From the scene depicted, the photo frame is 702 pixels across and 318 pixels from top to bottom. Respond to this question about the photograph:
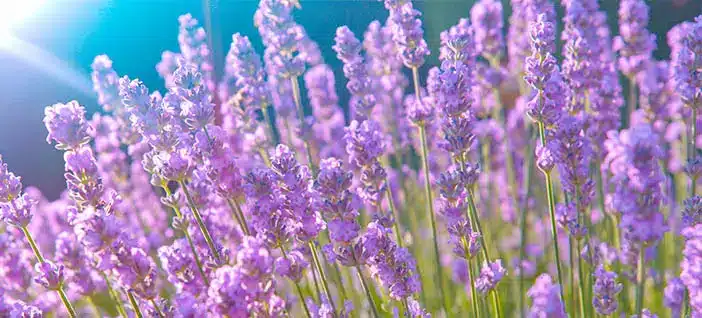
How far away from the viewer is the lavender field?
161 centimetres

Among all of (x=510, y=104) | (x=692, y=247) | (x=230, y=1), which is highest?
(x=230, y=1)

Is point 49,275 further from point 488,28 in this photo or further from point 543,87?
point 488,28

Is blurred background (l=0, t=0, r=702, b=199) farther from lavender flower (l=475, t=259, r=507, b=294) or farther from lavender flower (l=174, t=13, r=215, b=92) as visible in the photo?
lavender flower (l=475, t=259, r=507, b=294)

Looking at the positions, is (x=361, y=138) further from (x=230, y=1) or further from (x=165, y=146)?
(x=230, y=1)

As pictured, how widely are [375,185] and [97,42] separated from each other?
4.84 metres

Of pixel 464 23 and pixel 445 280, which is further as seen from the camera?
pixel 445 280

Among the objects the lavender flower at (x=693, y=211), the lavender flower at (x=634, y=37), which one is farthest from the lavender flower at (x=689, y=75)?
the lavender flower at (x=634, y=37)

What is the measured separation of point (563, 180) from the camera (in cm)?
189

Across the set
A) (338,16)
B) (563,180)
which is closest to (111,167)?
(563,180)

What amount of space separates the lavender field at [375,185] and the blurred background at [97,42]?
108 inches

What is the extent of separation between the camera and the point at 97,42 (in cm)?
612

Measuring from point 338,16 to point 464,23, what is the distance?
3.41 m

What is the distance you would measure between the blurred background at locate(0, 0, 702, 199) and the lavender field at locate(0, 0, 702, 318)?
9.02 feet

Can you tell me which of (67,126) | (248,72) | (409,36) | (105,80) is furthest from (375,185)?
(105,80)
